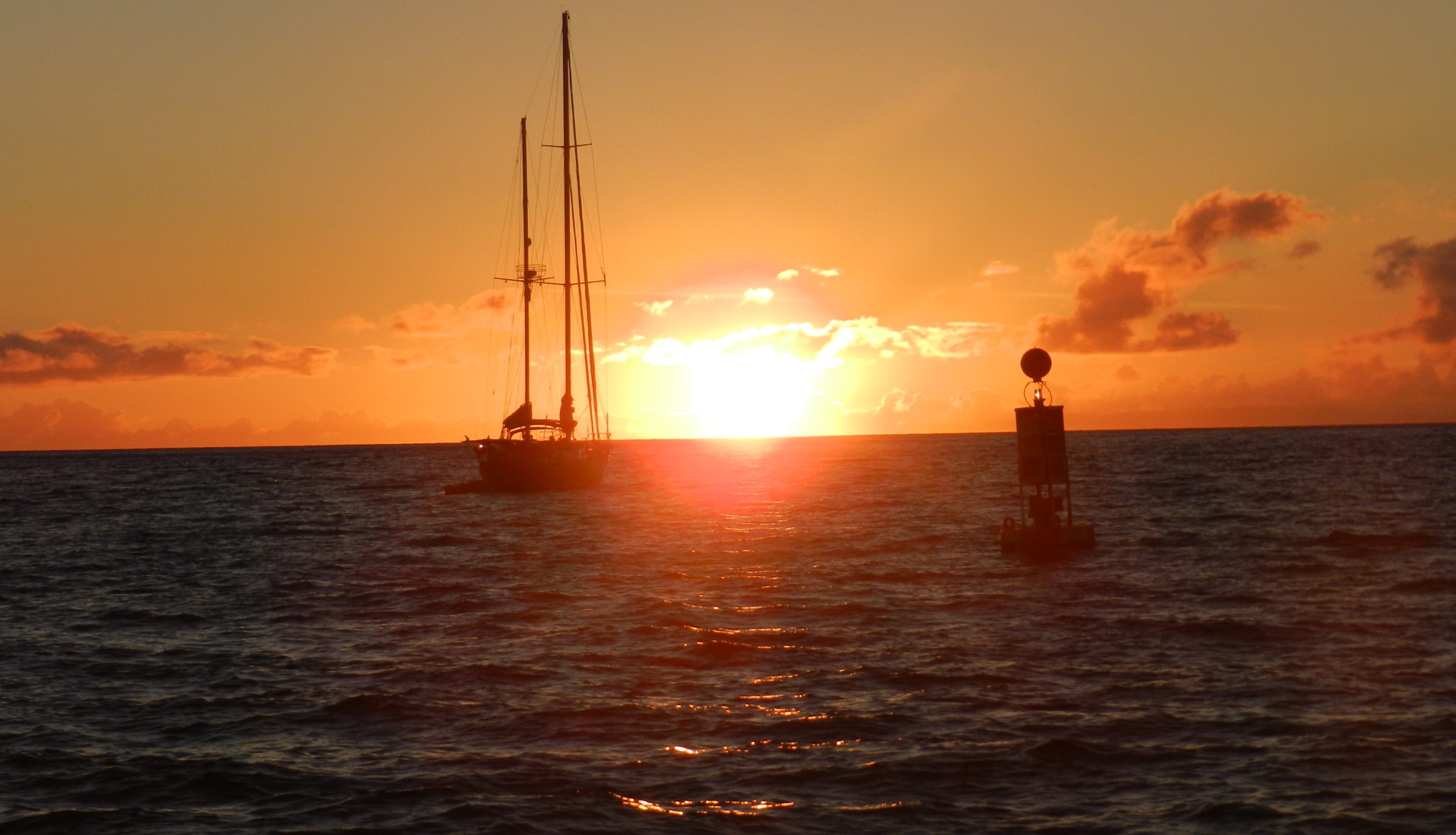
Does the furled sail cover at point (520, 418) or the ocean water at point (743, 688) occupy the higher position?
the furled sail cover at point (520, 418)

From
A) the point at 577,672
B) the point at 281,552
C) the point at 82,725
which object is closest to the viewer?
the point at 82,725

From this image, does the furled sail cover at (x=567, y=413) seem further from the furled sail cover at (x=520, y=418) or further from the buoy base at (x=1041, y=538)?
the buoy base at (x=1041, y=538)

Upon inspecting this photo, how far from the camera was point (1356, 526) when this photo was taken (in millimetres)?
51594

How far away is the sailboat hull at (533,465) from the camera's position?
254ft

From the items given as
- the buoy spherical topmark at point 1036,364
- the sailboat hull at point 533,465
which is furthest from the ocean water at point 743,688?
the sailboat hull at point 533,465

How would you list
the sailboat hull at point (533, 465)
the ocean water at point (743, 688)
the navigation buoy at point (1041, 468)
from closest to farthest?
1. the ocean water at point (743, 688)
2. the navigation buoy at point (1041, 468)
3. the sailboat hull at point (533, 465)

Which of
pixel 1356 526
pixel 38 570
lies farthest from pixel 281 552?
pixel 1356 526

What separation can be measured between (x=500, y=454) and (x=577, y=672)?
2243 inches

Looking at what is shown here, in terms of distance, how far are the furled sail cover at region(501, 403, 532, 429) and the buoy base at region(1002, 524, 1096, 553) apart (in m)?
44.9

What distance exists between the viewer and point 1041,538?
38.5 m

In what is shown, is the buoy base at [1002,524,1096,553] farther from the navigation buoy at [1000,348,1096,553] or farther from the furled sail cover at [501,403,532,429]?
the furled sail cover at [501,403,532,429]

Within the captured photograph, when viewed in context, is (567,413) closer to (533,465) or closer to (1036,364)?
(533,465)

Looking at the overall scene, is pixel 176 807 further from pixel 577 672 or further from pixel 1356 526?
pixel 1356 526

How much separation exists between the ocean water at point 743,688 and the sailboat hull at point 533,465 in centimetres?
2834
